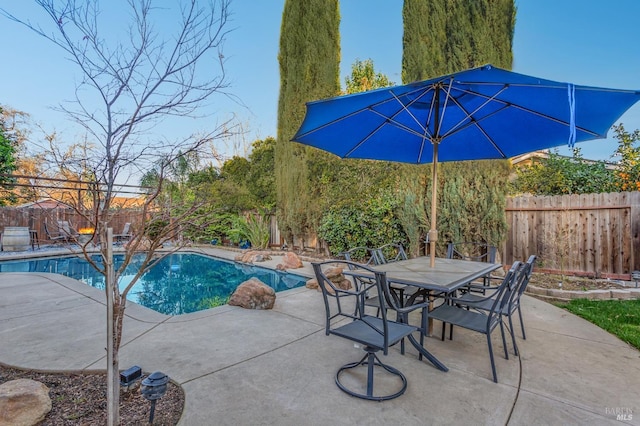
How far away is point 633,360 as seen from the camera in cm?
267

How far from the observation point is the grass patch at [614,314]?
128 inches

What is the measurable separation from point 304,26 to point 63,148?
9365 mm

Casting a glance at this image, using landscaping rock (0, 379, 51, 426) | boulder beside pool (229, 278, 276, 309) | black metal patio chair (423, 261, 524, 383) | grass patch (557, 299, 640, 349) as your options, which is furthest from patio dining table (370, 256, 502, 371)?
landscaping rock (0, 379, 51, 426)

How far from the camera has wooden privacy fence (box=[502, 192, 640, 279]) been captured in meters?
5.33

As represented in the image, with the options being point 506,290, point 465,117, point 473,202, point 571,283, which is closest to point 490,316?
point 506,290

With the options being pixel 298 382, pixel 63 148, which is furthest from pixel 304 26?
pixel 298 382

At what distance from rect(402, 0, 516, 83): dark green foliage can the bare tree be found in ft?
17.6

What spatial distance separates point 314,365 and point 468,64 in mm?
6161

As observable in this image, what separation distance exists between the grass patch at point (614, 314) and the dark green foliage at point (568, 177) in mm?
3107

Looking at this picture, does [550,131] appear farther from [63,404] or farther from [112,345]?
[63,404]

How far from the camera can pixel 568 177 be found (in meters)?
6.89

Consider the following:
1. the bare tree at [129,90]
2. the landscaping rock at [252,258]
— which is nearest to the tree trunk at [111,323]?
the bare tree at [129,90]

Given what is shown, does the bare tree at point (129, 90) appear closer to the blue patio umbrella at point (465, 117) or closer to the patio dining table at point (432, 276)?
the blue patio umbrella at point (465, 117)

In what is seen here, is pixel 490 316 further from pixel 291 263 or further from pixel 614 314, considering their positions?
pixel 291 263
